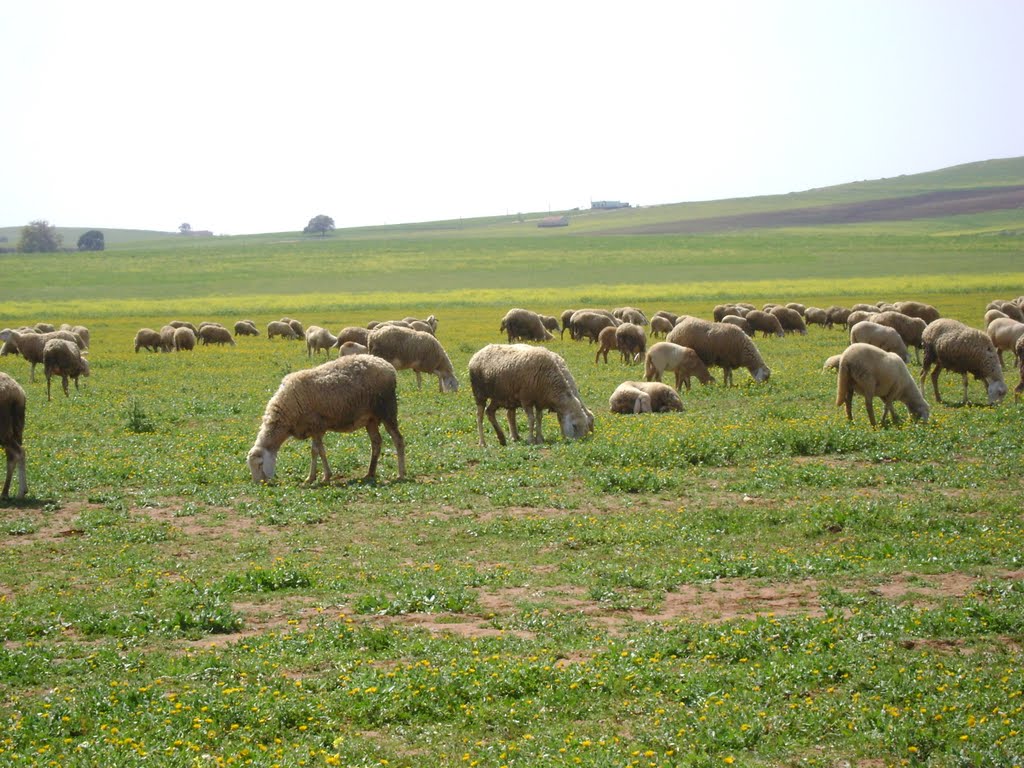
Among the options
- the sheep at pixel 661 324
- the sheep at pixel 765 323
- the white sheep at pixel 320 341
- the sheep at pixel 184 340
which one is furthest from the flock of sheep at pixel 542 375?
the sheep at pixel 184 340

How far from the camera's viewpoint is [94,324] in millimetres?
Answer: 66750

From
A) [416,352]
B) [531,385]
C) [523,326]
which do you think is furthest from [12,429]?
[523,326]

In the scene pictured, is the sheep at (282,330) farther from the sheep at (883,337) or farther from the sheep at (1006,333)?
the sheep at (1006,333)

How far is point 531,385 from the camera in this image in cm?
1978

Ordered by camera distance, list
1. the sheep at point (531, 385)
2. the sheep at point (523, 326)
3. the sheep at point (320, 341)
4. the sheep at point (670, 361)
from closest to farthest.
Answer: the sheep at point (531, 385), the sheep at point (670, 361), the sheep at point (320, 341), the sheep at point (523, 326)

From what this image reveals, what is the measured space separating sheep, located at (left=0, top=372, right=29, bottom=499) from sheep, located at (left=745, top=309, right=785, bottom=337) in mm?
35664

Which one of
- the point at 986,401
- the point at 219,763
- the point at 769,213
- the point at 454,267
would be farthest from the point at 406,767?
the point at 769,213

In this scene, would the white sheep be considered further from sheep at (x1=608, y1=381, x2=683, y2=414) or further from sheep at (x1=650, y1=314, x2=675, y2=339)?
sheep at (x1=608, y1=381, x2=683, y2=414)

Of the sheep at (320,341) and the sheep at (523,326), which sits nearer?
the sheep at (320,341)

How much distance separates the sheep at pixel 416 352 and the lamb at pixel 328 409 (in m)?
12.0

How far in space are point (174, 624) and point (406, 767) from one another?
387 cm

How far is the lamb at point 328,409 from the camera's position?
55.5 feet

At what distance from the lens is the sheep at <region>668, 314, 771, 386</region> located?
2753cm

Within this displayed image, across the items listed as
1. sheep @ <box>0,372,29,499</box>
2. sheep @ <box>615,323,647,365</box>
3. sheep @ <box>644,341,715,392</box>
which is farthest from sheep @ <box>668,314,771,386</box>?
sheep @ <box>0,372,29,499</box>
